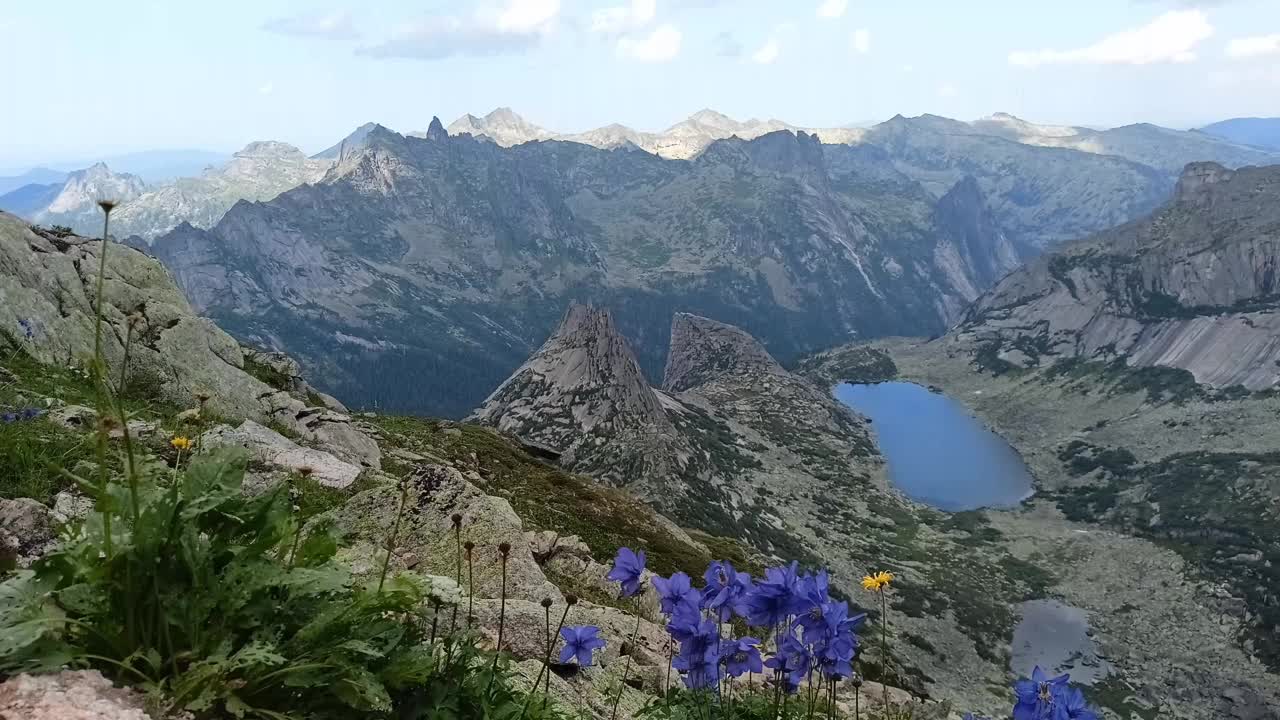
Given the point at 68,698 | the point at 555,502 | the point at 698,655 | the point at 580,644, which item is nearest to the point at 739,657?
the point at 698,655

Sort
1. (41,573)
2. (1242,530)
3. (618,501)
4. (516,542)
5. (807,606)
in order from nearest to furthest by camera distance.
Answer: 1. (41,573)
2. (807,606)
3. (516,542)
4. (618,501)
5. (1242,530)

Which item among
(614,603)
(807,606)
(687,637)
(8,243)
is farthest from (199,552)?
(8,243)

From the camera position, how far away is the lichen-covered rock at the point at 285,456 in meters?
14.0

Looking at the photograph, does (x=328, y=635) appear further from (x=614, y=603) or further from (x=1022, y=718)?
(x=614, y=603)

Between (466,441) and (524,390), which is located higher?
(466,441)

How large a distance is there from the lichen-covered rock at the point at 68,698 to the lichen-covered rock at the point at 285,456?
33.2ft

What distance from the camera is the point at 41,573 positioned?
4.09m

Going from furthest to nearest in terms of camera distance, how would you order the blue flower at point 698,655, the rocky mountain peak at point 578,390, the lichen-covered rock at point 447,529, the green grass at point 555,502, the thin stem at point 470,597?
1. the rocky mountain peak at point 578,390
2. the green grass at point 555,502
3. the lichen-covered rock at point 447,529
4. the blue flower at point 698,655
5. the thin stem at point 470,597

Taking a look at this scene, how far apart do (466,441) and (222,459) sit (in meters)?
31.4

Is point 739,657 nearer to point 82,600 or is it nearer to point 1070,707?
point 1070,707

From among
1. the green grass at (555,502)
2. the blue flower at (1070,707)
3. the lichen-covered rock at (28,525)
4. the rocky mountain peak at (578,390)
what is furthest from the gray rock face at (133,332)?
the rocky mountain peak at (578,390)

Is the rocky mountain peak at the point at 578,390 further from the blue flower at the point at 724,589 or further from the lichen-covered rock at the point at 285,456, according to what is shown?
the blue flower at the point at 724,589

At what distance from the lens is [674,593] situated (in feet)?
17.7

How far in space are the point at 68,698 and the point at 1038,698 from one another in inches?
207
